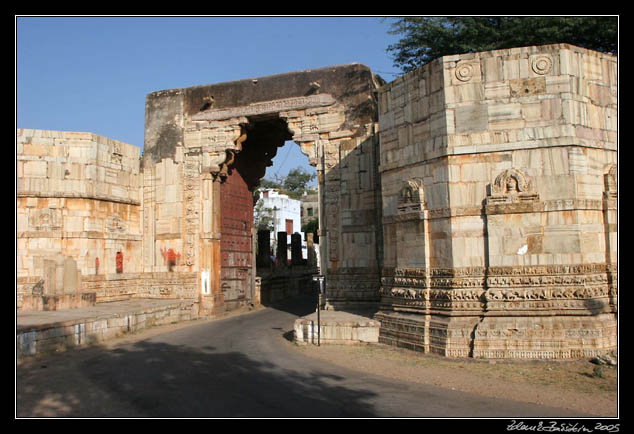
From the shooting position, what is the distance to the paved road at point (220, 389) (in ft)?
19.8

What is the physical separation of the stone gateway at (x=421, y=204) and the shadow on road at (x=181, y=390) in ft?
9.17

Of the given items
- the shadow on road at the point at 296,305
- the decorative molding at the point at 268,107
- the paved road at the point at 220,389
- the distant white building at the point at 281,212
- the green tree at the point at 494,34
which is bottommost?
the shadow on road at the point at 296,305

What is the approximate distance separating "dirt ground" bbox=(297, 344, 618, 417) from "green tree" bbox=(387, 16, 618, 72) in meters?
12.6

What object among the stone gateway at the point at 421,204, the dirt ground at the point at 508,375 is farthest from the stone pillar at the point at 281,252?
the dirt ground at the point at 508,375

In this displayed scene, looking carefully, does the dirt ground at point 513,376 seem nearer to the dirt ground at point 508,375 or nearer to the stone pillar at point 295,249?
the dirt ground at point 508,375

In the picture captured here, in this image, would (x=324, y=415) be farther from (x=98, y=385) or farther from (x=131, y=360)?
(x=131, y=360)

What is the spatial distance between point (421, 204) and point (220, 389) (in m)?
4.75

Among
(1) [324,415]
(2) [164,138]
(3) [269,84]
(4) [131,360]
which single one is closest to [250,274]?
(2) [164,138]

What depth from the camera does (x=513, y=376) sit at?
296 inches

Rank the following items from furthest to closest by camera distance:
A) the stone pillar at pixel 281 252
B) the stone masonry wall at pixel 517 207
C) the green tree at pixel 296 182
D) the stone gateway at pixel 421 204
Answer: the green tree at pixel 296 182, the stone pillar at pixel 281 252, the stone gateway at pixel 421 204, the stone masonry wall at pixel 517 207

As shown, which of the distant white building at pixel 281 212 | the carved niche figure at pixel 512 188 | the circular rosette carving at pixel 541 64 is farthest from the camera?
the distant white building at pixel 281 212

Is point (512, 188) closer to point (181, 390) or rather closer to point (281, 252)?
point (181, 390)

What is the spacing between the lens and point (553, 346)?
825 centimetres

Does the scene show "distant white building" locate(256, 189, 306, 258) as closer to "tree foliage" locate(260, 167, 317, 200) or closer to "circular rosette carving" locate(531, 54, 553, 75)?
"tree foliage" locate(260, 167, 317, 200)
